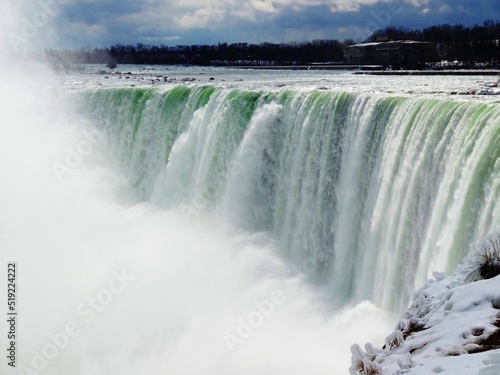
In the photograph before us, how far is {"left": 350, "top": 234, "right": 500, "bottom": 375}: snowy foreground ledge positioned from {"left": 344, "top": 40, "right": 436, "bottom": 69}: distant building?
4015cm

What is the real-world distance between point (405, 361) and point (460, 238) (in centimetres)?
473

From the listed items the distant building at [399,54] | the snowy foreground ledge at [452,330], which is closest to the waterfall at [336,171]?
the snowy foreground ledge at [452,330]

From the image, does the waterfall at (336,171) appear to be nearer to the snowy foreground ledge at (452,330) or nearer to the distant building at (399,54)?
the snowy foreground ledge at (452,330)

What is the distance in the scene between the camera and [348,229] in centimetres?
1155

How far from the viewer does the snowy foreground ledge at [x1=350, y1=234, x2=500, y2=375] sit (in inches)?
130

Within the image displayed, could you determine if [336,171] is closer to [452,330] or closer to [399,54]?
[452,330]

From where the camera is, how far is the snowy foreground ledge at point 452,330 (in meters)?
3.30

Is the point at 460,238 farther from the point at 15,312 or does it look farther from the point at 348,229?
the point at 15,312

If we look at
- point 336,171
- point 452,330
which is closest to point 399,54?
point 336,171

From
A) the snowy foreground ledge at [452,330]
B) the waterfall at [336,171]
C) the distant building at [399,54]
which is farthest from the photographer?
the distant building at [399,54]

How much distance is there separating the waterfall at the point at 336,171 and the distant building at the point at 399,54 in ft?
93.8

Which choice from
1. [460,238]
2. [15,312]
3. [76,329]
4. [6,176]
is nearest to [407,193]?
[460,238]

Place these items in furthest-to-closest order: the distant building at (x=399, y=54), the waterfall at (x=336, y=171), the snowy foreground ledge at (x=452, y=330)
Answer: the distant building at (x=399, y=54) < the waterfall at (x=336, y=171) < the snowy foreground ledge at (x=452, y=330)

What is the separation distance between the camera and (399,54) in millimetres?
45531
